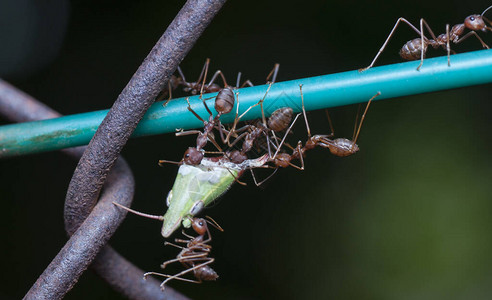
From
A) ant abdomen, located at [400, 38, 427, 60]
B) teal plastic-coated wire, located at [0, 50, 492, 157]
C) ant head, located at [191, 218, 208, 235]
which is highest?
ant abdomen, located at [400, 38, 427, 60]

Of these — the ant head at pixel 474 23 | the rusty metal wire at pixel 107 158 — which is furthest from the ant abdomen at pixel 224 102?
the ant head at pixel 474 23

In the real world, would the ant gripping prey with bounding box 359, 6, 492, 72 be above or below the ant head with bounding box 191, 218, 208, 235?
above

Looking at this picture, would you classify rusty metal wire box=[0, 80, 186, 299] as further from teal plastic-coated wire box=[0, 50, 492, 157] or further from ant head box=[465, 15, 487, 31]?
ant head box=[465, 15, 487, 31]

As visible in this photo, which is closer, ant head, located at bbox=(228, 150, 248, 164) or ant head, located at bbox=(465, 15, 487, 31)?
ant head, located at bbox=(228, 150, 248, 164)

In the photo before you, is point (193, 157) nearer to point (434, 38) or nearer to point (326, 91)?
point (326, 91)

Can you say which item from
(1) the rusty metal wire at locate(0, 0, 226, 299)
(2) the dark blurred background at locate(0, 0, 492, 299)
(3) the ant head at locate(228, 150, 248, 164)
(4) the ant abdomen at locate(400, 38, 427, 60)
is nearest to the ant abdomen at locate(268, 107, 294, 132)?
(3) the ant head at locate(228, 150, 248, 164)

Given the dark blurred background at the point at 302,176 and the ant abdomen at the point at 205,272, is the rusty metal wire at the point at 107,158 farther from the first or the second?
the dark blurred background at the point at 302,176

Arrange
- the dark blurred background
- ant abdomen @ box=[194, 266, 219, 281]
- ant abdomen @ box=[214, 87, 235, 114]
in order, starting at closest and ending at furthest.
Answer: ant abdomen @ box=[214, 87, 235, 114]
ant abdomen @ box=[194, 266, 219, 281]
the dark blurred background

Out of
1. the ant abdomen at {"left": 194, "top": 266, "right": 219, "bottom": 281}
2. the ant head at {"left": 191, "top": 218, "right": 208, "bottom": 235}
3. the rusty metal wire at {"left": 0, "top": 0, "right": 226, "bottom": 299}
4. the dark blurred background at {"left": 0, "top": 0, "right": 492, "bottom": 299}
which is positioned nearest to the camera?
the rusty metal wire at {"left": 0, "top": 0, "right": 226, "bottom": 299}
